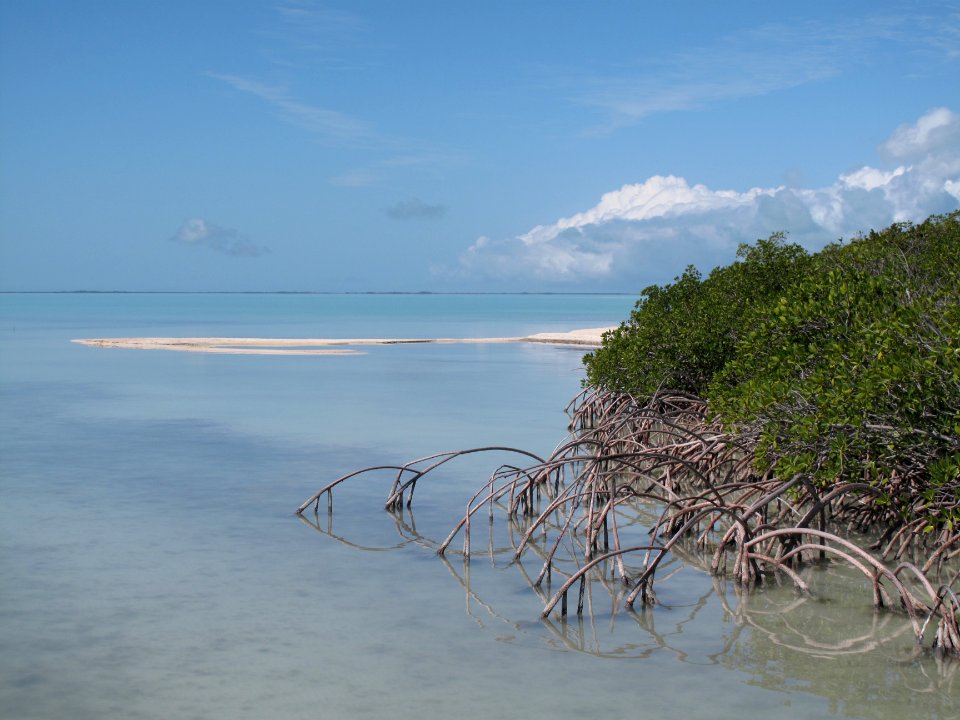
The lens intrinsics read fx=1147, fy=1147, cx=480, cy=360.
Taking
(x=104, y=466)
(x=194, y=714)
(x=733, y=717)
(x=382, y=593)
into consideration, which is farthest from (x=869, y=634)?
(x=104, y=466)

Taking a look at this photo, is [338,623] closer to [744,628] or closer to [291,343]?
[744,628]

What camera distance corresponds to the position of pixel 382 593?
9.12 m

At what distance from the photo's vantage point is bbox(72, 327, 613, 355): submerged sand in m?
43.3

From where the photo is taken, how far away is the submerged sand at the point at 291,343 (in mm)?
43344

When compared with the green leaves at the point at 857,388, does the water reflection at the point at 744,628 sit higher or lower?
lower

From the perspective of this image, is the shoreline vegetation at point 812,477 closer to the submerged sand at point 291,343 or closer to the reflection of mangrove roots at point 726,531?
the reflection of mangrove roots at point 726,531

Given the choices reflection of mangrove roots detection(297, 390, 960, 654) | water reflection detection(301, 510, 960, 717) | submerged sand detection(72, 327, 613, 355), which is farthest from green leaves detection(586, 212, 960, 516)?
submerged sand detection(72, 327, 613, 355)

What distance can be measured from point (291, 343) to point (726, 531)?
40553 millimetres

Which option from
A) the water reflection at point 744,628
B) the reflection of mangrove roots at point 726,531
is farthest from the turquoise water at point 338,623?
the reflection of mangrove roots at point 726,531

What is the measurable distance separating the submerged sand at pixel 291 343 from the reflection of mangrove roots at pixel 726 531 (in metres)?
31.0

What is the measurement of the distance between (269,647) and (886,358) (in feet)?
15.9

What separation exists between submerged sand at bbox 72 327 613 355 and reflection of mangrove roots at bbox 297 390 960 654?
1222 inches

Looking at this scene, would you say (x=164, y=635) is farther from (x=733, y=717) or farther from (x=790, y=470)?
(x=790, y=470)

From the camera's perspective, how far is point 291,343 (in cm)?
4938
